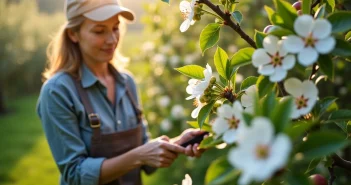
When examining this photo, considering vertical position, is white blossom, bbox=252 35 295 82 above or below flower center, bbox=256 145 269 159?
above

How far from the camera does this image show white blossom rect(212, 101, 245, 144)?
0.82 meters

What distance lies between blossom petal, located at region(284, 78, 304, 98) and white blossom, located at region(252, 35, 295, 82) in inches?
0.7

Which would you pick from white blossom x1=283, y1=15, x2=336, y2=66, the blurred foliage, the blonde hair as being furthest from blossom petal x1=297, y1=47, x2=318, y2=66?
the blurred foliage

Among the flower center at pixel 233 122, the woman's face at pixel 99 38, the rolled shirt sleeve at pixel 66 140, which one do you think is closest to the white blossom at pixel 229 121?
the flower center at pixel 233 122

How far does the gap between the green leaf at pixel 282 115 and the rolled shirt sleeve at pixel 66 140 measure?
1.15 m

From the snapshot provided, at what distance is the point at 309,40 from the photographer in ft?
2.61

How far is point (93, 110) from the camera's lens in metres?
1.88

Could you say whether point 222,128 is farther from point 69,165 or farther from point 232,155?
point 69,165

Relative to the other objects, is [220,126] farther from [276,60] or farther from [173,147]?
[173,147]

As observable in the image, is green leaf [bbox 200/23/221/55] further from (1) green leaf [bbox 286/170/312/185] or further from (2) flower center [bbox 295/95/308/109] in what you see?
(1) green leaf [bbox 286/170/312/185]

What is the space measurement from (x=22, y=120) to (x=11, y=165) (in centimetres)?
226

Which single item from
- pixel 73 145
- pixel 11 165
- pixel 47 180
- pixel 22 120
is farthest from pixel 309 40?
pixel 22 120

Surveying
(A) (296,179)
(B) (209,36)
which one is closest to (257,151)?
(A) (296,179)

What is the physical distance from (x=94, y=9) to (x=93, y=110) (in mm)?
392
